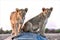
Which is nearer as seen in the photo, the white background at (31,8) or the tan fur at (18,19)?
the tan fur at (18,19)

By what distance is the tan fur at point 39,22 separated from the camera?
143 inches

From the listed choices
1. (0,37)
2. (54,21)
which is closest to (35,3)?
(54,21)

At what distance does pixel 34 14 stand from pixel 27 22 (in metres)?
0.15

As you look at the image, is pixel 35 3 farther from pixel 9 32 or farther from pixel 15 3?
pixel 9 32

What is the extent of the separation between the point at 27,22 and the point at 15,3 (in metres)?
0.28

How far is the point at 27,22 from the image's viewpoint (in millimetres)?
3627

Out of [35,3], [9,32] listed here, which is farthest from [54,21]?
[9,32]

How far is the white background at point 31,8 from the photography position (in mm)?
3688

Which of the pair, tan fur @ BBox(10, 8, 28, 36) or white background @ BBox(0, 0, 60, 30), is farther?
white background @ BBox(0, 0, 60, 30)

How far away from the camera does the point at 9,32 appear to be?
363 centimetres

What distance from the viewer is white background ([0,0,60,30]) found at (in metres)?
3.69

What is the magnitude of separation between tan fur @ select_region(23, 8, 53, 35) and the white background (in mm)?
61

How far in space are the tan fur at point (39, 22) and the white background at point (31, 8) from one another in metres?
0.06

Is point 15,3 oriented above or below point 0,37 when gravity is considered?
above
